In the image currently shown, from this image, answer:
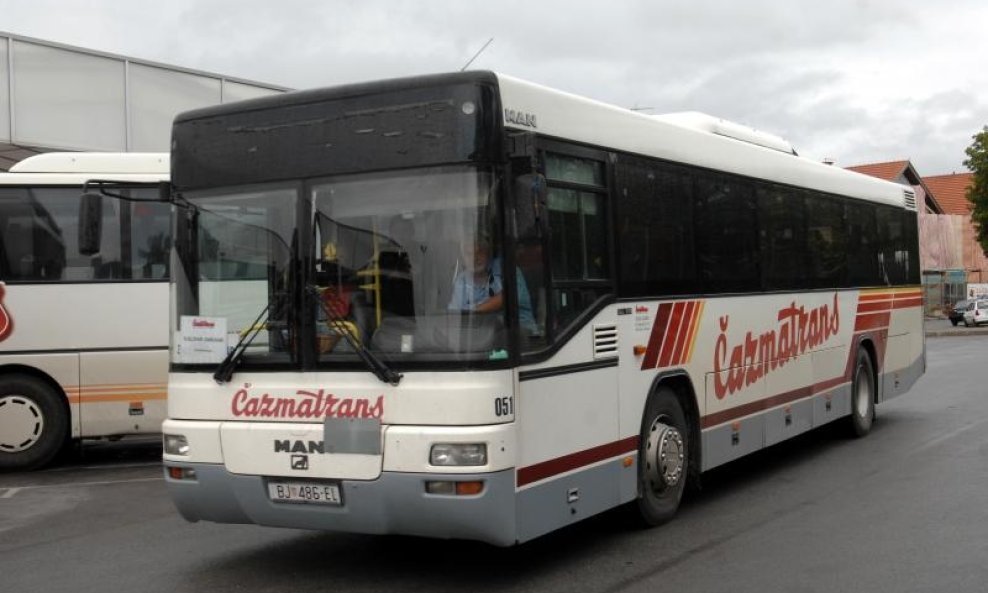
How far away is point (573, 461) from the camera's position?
685 centimetres

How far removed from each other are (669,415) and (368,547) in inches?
95.7

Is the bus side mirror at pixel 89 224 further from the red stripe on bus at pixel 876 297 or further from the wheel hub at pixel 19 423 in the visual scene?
the red stripe on bus at pixel 876 297

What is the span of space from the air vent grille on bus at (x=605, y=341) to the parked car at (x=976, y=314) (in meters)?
49.9

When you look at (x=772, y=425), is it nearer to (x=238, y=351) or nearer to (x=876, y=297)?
(x=876, y=297)

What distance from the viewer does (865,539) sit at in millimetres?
7648

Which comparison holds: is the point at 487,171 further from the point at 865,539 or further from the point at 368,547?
the point at 865,539

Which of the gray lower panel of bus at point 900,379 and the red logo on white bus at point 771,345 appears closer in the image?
the red logo on white bus at point 771,345

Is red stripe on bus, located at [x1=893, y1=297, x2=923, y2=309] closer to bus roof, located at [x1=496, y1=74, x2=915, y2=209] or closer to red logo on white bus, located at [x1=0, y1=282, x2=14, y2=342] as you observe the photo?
bus roof, located at [x1=496, y1=74, x2=915, y2=209]

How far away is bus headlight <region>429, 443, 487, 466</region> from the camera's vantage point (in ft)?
19.8

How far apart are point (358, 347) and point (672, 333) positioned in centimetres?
290

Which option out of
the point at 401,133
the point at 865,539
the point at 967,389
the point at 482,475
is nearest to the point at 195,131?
the point at 401,133

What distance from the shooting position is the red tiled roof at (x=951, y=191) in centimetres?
8412

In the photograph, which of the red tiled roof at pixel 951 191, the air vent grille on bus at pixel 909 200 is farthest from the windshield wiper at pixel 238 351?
the red tiled roof at pixel 951 191

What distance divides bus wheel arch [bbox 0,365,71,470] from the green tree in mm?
53670
